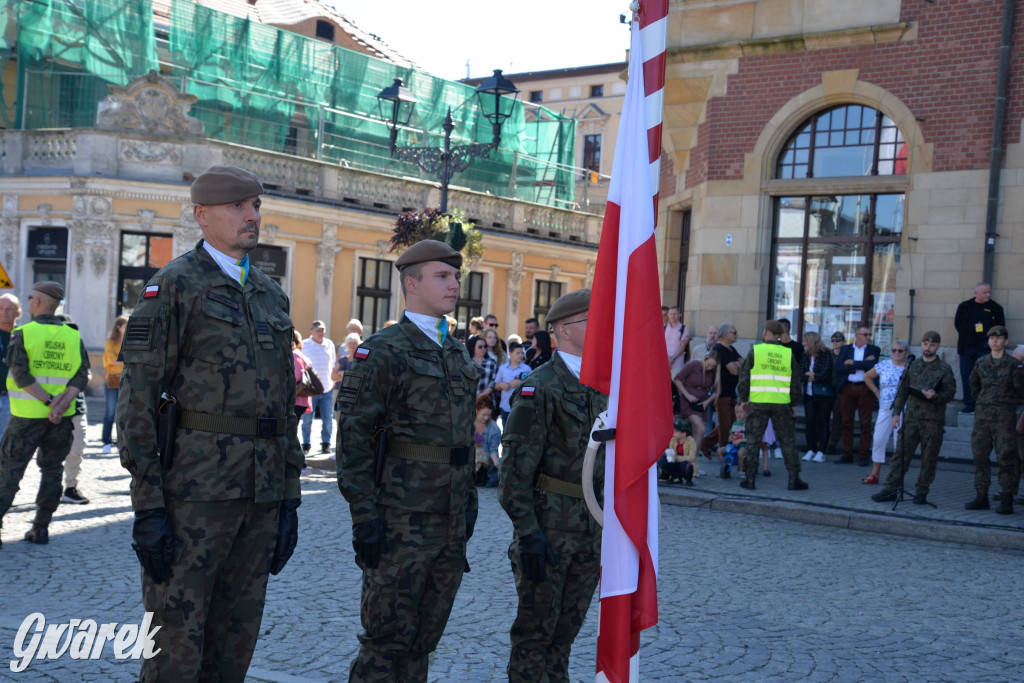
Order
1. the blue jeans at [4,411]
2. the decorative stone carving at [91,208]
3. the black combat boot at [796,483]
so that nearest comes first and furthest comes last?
the blue jeans at [4,411] → the black combat boot at [796,483] → the decorative stone carving at [91,208]

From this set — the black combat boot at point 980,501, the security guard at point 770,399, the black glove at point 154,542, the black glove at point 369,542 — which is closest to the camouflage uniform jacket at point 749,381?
the security guard at point 770,399

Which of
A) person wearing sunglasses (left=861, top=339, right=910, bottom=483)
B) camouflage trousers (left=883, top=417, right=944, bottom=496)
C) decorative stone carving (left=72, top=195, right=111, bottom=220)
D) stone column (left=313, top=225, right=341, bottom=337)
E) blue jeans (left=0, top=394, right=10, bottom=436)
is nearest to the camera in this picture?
blue jeans (left=0, top=394, right=10, bottom=436)

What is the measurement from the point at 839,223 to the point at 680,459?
6671 millimetres

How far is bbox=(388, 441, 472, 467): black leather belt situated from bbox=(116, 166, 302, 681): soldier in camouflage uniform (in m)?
0.40

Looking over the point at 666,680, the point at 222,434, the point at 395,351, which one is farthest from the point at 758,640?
the point at 222,434

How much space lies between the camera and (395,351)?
428 centimetres

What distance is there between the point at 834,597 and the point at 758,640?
4.95 ft

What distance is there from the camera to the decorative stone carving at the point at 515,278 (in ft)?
110

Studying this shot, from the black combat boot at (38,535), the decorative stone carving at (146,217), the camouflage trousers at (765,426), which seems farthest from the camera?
the decorative stone carving at (146,217)

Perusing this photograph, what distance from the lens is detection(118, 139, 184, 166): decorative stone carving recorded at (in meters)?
24.2

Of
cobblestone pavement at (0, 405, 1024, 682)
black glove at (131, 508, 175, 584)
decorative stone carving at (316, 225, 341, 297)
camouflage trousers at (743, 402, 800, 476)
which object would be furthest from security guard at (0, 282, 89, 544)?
decorative stone carving at (316, 225, 341, 297)

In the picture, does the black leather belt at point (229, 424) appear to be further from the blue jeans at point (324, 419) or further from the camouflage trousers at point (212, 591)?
the blue jeans at point (324, 419)

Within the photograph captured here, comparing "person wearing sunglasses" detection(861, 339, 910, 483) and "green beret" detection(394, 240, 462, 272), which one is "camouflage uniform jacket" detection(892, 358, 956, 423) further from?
"green beret" detection(394, 240, 462, 272)

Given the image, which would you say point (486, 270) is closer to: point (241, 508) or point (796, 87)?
point (796, 87)
